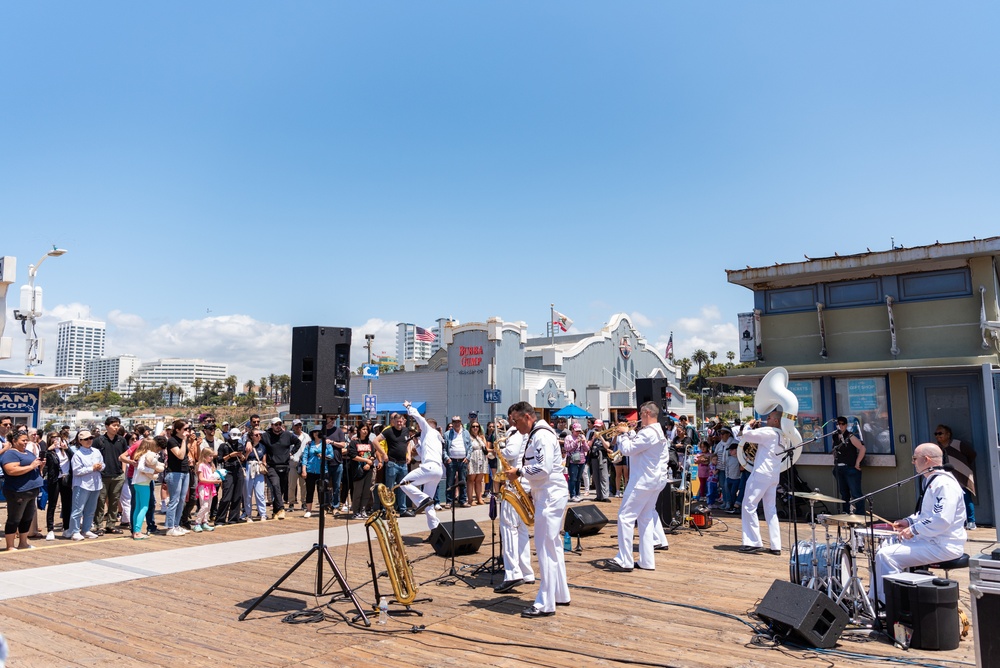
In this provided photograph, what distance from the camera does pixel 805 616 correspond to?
535 centimetres

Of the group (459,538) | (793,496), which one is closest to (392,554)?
(459,538)

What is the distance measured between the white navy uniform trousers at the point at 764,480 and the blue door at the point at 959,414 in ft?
13.8

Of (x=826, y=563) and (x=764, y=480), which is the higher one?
(x=764, y=480)

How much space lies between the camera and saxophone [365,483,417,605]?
20.5 feet

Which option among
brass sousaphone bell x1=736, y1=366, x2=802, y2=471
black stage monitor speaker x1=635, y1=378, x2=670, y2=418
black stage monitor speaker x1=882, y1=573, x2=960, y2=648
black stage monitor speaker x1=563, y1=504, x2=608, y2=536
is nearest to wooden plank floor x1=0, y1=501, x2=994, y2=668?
black stage monitor speaker x1=882, y1=573, x2=960, y2=648

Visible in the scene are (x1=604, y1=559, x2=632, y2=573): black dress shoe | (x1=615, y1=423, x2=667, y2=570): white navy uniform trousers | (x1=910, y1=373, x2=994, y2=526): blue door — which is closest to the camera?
(x1=615, y1=423, x2=667, y2=570): white navy uniform trousers

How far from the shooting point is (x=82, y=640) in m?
5.53

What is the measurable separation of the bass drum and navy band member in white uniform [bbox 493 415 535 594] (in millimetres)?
2653

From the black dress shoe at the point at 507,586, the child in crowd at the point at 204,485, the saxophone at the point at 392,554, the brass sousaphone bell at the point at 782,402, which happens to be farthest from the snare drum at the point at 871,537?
the child in crowd at the point at 204,485

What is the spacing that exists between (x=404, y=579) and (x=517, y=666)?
173cm

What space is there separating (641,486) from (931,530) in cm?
304

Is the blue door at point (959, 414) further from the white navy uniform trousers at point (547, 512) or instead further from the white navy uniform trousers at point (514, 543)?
the white navy uniform trousers at point (547, 512)

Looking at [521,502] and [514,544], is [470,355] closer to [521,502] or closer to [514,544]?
[514,544]

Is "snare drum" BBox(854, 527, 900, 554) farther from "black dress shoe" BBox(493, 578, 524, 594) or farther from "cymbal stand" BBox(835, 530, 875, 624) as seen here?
"black dress shoe" BBox(493, 578, 524, 594)
